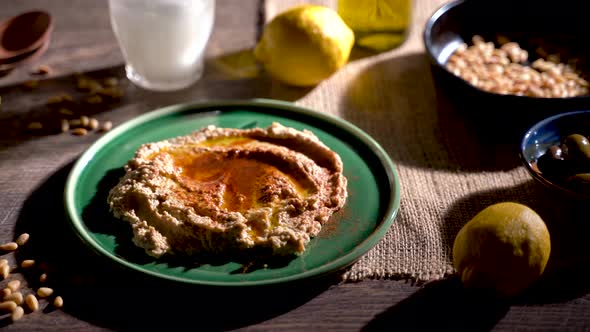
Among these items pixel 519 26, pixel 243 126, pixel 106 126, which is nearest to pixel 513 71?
pixel 519 26

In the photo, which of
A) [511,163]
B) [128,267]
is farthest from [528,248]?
[128,267]

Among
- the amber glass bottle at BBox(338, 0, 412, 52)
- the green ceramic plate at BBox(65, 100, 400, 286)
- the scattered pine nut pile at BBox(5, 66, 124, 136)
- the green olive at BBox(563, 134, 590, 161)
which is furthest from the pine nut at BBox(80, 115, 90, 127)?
the green olive at BBox(563, 134, 590, 161)

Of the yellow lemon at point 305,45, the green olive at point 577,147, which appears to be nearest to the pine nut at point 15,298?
the yellow lemon at point 305,45

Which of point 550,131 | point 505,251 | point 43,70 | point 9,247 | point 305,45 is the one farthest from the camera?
point 43,70

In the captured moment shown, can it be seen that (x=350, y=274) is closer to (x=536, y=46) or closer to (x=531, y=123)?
(x=531, y=123)

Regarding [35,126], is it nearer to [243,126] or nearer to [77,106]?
[77,106]

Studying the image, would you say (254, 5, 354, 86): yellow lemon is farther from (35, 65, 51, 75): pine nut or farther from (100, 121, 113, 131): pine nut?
(35, 65, 51, 75): pine nut
